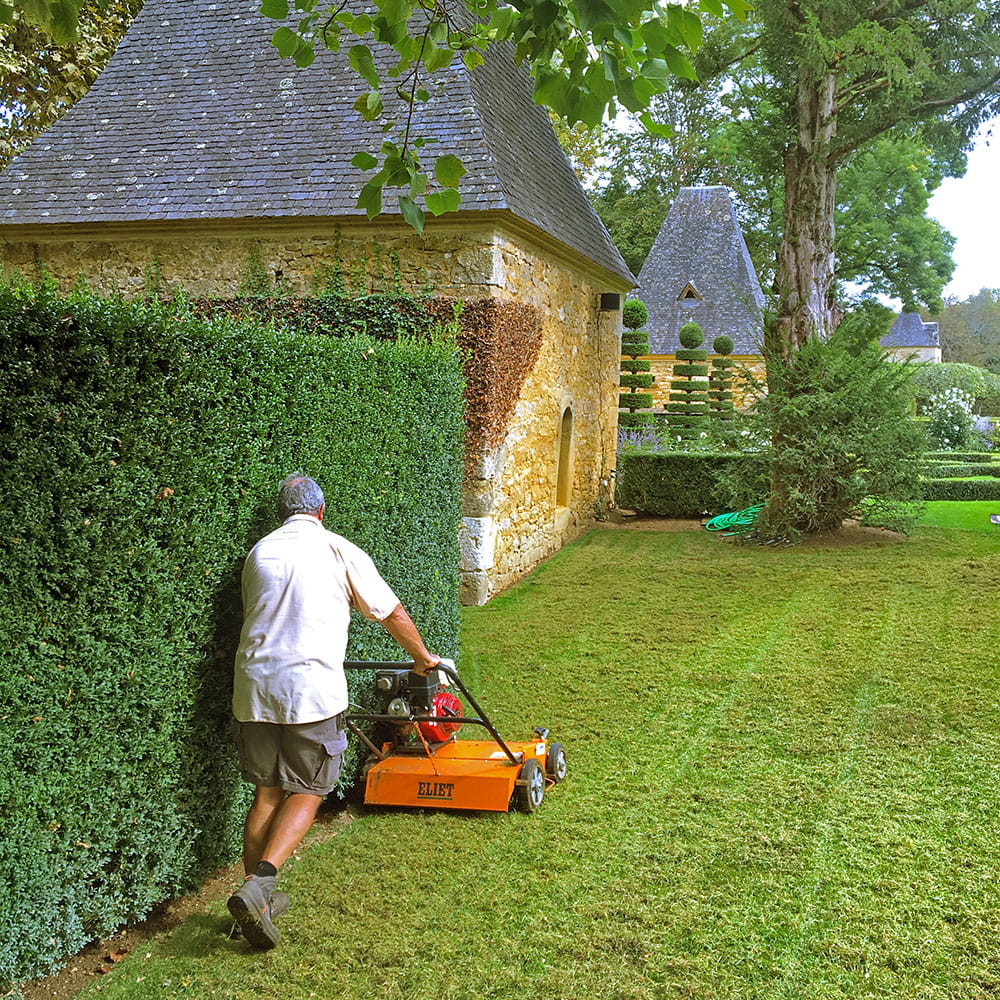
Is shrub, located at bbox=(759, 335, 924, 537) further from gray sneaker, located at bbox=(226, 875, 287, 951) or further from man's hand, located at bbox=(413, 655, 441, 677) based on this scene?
gray sneaker, located at bbox=(226, 875, 287, 951)

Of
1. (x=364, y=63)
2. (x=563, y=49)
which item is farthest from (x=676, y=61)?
(x=364, y=63)

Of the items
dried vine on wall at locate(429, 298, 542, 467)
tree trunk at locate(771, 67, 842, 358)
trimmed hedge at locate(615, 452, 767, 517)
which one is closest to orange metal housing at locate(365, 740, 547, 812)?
dried vine on wall at locate(429, 298, 542, 467)

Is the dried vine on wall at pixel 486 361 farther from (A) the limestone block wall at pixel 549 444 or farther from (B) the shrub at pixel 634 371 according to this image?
(B) the shrub at pixel 634 371

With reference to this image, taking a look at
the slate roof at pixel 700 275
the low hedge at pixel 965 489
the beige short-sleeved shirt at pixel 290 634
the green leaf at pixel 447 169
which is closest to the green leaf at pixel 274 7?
the green leaf at pixel 447 169

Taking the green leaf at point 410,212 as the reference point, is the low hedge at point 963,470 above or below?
below

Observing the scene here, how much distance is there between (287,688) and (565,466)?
36.1ft

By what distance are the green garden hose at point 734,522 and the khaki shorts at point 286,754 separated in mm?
11498

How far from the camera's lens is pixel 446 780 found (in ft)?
15.8

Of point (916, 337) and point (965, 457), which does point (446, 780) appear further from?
point (916, 337)

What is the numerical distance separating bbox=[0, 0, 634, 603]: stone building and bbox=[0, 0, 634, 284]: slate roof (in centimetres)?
3

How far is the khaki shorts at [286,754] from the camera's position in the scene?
151 inches

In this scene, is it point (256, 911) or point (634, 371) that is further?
→ point (634, 371)

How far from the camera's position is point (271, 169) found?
1125 cm

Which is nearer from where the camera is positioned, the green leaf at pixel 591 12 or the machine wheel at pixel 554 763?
the green leaf at pixel 591 12
